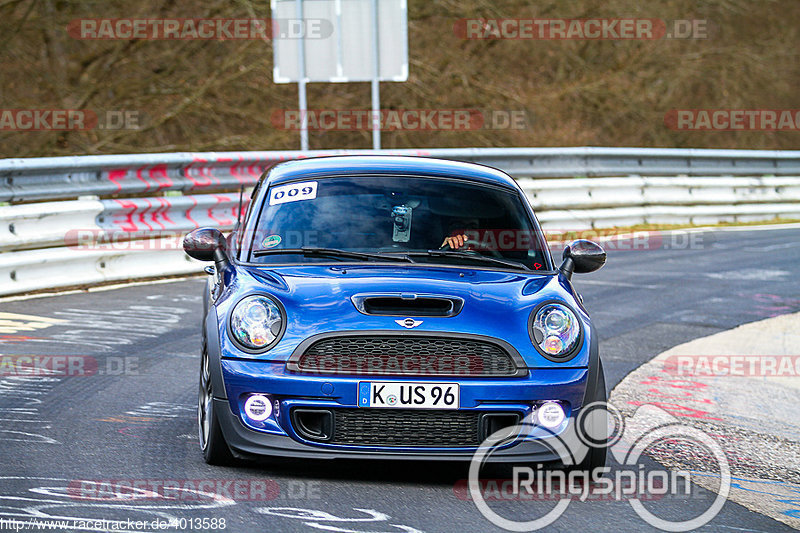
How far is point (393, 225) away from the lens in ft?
20.4

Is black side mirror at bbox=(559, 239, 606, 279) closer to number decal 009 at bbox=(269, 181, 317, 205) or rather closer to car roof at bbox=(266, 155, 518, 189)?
car roof at bbox=(266, 155, 518, 189)

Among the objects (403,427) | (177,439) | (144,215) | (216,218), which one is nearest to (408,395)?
(403,427)

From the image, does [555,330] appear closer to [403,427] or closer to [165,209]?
[403,427]

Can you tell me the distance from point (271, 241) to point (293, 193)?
38 cm

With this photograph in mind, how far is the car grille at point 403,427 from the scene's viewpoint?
16.9 feet

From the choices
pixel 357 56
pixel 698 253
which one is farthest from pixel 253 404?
pixel 357 56

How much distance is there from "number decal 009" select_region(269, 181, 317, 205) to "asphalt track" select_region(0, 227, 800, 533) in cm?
123

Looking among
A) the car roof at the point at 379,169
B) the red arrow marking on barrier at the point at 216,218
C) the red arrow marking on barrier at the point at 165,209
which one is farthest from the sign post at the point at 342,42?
the car roof at the point at 379,169

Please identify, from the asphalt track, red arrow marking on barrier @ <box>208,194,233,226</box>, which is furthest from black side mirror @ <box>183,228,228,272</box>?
red arrow marking on barrier @ <box>208,194,233,226</box>

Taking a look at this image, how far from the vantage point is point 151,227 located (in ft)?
42.0

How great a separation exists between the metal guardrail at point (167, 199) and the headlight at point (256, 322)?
494cm

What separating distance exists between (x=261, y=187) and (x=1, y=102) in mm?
12727

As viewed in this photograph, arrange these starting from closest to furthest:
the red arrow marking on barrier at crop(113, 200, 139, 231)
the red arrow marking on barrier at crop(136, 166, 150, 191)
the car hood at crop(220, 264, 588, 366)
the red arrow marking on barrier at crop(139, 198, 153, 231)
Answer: the car hood at crop(220, 264, 588, 366), the red arrow marking on barrier at crop(113, 200, 139, 231), the red arrow marking on barrier at crop(139, 198, 153, 231), the red arrow marking on barrier at crop(136, 166, 150, 191)

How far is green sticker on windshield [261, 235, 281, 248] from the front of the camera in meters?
6.15
